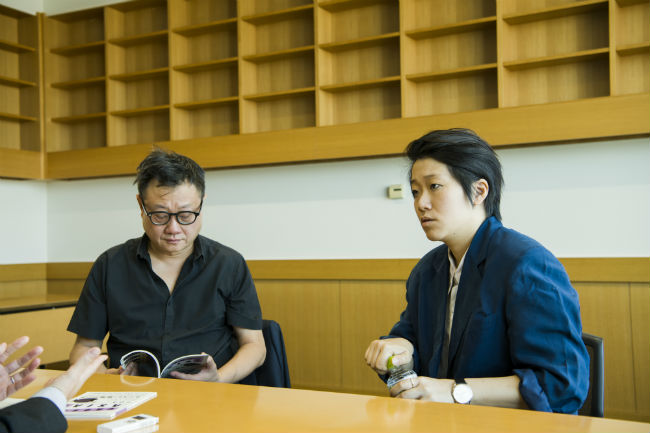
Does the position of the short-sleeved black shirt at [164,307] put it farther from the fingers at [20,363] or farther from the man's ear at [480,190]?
the man's ear at [480,190]

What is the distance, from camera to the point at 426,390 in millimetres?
1420

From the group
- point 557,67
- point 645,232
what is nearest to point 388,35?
point 557,67

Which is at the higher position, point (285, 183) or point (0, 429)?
point (285, 183)

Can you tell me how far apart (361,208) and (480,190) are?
2.62 metres

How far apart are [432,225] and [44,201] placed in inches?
185

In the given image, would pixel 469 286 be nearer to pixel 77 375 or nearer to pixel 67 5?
pixel 77 375

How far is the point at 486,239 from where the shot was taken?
5.24 feet

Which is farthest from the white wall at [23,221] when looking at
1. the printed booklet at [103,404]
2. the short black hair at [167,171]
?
the printed booklet at [103,404]

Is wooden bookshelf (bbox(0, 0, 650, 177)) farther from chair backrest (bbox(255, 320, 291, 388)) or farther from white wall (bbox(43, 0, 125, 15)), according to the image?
chair backrest (bbox(255, 320, 291, 388))

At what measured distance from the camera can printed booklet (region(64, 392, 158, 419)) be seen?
4.20 ft

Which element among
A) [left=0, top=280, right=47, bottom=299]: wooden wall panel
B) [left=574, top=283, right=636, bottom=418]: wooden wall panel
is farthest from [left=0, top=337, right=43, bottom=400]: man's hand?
[left=0, top=280, right=47, bottom=299]: wooden wall panel

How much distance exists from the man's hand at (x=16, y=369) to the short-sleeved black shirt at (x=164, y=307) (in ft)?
1.93

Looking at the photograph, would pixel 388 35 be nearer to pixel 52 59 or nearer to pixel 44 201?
pixel 52 59

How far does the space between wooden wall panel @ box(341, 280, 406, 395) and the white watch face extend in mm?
2642
